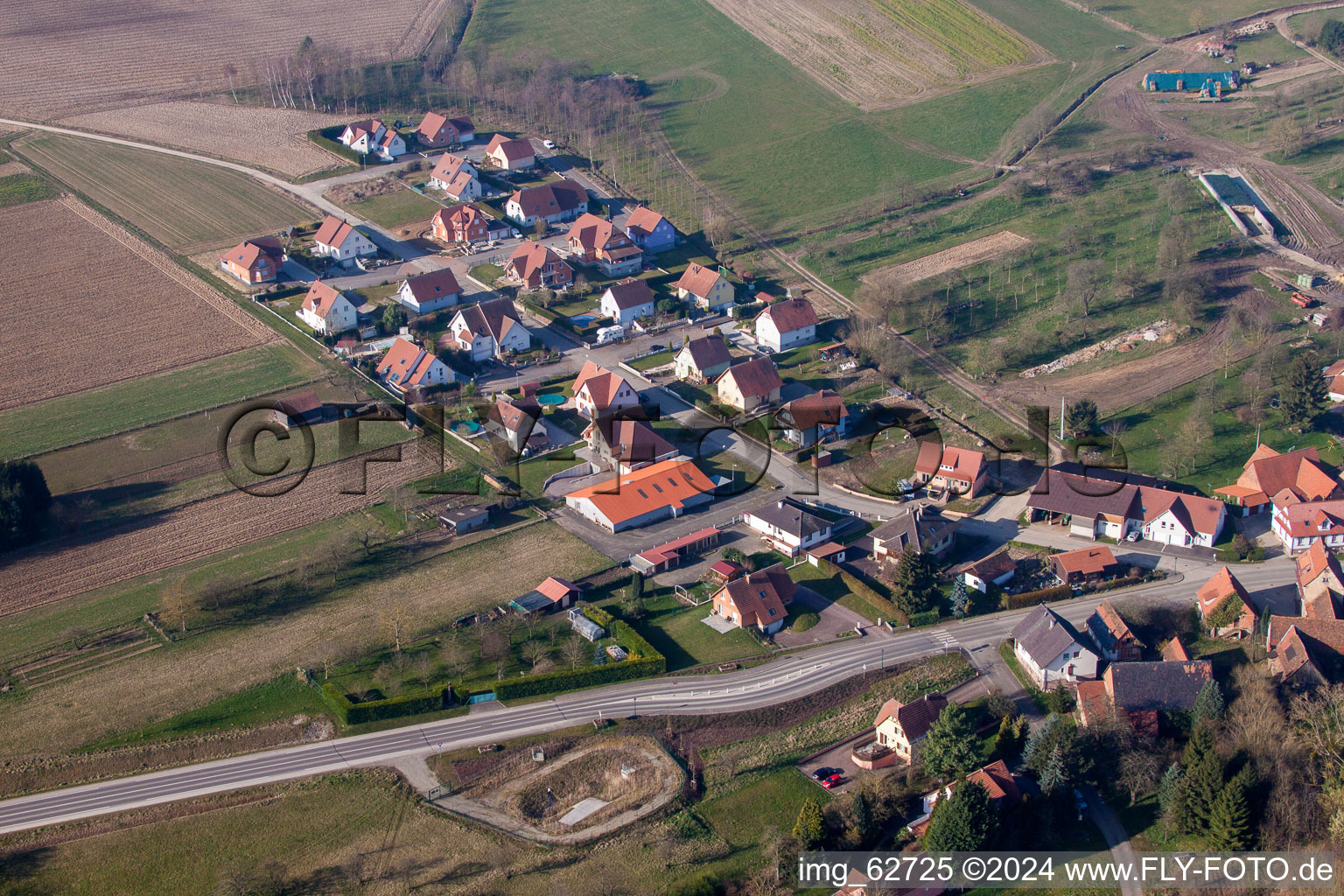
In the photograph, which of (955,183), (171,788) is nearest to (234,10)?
(955,183)

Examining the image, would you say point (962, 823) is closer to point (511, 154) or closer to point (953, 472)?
point (953, 472)

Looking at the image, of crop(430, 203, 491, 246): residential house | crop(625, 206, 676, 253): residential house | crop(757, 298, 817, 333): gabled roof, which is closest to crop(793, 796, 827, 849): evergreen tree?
crop(757, 298, 817, 333): gabled roof

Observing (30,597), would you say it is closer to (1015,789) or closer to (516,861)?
(516,861)

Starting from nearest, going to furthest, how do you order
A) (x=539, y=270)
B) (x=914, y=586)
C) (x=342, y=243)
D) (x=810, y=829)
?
(x=810, y=829) → (x=914, y=586) → (x=539, y=270) → (x=342, y=243)

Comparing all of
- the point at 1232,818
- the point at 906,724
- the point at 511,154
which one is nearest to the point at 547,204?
the point at 511,154

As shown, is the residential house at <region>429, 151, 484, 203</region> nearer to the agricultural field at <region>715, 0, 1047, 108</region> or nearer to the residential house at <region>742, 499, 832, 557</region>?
the agricultural field at <region>715, 0, 1047, 108</region>

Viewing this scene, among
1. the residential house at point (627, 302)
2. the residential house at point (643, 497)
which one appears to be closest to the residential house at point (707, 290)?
the residential house at point (627, 302)

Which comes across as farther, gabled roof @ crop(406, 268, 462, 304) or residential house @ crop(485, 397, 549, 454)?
gabled roof @ crop(406, 268, 462, 304)

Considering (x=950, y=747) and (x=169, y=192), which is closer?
(x=950, y=747)

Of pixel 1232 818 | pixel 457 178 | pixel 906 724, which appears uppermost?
pixel 457 178
